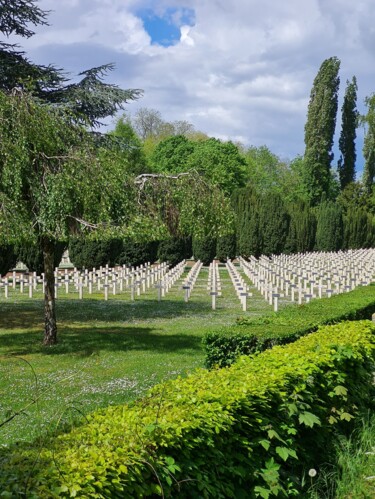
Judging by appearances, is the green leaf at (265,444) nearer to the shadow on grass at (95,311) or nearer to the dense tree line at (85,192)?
the dense tree line at (85,192)

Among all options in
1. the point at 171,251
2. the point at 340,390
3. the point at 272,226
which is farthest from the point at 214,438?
the point at 272,226

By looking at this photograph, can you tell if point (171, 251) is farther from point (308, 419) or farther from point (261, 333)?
point (308, 419)

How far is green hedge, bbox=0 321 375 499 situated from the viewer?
8.71ft

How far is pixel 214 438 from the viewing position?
3.43 m

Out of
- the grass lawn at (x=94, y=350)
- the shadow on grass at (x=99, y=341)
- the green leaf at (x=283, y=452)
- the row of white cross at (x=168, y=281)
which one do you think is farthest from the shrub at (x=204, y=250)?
the green leaf at (x=283, y=452)

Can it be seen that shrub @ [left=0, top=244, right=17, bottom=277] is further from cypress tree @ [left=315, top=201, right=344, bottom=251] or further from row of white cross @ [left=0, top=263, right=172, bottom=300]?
cypress tree @ [left=315, top=201, right=344, bottom=251]

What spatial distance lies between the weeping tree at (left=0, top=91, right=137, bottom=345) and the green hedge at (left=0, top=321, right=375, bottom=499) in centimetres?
621

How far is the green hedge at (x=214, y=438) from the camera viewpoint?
2656 mm

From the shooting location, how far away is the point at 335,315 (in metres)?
9.36

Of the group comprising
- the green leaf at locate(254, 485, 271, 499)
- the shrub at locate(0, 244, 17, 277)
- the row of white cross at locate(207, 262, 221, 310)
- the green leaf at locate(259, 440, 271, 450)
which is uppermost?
the shrub at locate(0, 244, 17, 277)

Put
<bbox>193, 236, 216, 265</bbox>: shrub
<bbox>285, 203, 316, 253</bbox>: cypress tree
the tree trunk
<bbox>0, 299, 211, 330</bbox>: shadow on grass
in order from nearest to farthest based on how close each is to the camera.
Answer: the tree trunk
<bbox>0, 299, 211, 330</bbox>: shadow on grass
<bbox>193, 236, 216, 265</bbox>: shrub
<bbox>285, 203, 316, 253</bbox>: cypress tree

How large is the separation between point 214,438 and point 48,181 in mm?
8112

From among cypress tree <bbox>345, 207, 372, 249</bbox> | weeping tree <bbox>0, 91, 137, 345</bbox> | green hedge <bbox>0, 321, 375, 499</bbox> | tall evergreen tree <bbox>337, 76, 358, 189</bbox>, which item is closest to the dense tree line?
weeping tree <bbox>0, 91, 137, 345</bbox>

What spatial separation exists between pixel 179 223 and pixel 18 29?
8.38 m
